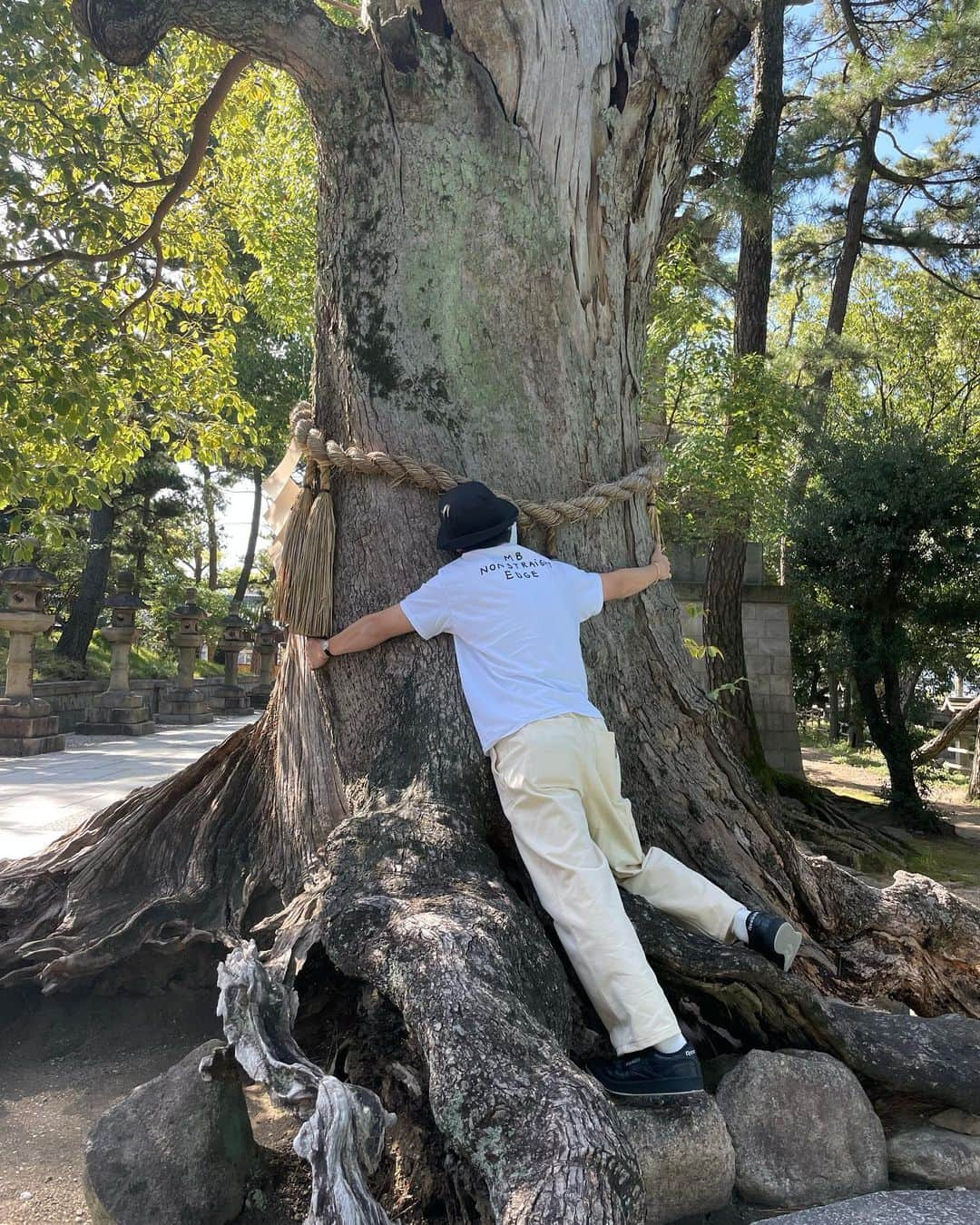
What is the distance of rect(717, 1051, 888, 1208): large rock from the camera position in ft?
7.90

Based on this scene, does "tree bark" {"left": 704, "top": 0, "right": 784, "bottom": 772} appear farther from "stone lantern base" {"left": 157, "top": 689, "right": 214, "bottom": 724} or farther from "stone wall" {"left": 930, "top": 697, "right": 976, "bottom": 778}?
"stone lantern base" {"left": 157, "top": 689, "right": 214, "bottom": 724}

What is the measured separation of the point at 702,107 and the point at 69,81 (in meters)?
4.27

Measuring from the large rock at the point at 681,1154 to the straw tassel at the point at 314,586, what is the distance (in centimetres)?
183

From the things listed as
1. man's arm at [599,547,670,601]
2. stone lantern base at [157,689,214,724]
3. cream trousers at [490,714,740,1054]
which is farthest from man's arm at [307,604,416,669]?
stone lantern base at [157,689,214,724]

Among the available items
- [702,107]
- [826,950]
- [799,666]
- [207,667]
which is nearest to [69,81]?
[702,107]

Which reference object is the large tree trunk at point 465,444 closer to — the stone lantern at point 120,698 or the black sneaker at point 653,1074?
the black sneaker at point 653,1074

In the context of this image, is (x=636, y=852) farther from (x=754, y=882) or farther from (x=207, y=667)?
(x=207, y=667)

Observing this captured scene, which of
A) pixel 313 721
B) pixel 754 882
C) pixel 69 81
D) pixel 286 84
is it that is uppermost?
pixel 286 84

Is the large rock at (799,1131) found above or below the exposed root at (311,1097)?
below

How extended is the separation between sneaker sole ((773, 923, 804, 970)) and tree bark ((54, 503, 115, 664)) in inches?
696

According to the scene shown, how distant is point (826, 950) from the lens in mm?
3418

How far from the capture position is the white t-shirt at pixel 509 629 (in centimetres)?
276

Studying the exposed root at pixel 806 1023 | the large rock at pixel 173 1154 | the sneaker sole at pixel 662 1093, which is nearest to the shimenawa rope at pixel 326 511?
the exposed root at pixel 806 1023

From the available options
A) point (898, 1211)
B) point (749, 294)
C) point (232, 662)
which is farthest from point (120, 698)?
point (898, 1211)
